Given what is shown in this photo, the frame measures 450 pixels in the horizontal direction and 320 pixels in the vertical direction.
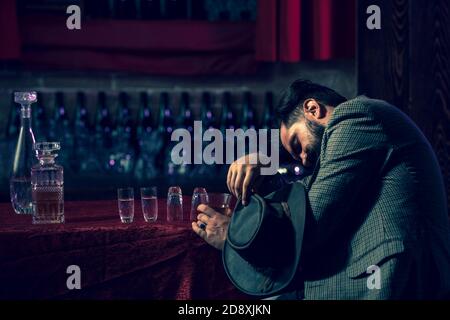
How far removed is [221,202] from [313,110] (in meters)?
0.35

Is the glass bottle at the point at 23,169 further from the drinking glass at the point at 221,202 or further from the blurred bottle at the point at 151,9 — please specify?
the blurred bottle at the point at 151,9

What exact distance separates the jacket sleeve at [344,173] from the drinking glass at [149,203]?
57 cm

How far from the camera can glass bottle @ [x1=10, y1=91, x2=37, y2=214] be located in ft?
7.74

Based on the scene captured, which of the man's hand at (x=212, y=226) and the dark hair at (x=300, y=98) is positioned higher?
the dark hair at (x=300, y=98)

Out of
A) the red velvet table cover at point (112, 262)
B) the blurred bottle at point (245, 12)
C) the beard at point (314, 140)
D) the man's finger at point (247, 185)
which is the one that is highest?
the blurred bottle at point (245, 12)

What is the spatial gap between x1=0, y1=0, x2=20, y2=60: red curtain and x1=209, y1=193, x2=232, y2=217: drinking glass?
2.11 meters

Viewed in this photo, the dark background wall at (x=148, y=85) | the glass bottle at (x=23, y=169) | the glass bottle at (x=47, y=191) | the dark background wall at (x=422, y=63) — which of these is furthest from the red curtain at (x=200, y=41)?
the glass bottle at (x=47, y=191)

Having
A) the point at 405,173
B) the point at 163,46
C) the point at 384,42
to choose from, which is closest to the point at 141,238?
the point at 405,173

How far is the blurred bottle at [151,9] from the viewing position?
4074 mm

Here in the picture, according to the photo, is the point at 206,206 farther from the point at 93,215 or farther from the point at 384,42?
the point at 384,42

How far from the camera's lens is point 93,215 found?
2.35 meters

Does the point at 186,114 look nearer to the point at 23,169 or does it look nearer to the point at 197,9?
the point at 197,9

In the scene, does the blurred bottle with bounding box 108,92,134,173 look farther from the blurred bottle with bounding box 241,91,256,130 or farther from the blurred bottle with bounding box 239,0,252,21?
the blurred bottle with bounding box 239,0,252,21
